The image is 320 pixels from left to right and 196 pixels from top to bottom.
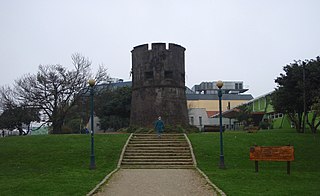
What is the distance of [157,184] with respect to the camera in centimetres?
1183

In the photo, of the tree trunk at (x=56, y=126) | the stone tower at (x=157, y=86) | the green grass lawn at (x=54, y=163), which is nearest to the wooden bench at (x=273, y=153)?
the green grass lawn at (x=54, y=163)

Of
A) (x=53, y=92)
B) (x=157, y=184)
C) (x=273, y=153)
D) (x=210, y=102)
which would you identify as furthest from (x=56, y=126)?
(x=210, y=102)

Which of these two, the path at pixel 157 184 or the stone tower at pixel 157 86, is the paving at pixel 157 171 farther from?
the stone tower at pixel 157 86

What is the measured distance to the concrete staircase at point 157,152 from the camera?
1800 centimetres

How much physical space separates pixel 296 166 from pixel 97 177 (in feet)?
27.1

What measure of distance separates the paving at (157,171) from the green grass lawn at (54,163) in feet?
1.95

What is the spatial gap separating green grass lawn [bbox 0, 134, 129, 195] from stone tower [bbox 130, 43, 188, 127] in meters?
5.44

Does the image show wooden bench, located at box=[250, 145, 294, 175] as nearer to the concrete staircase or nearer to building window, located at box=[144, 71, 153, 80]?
the concrete staircase

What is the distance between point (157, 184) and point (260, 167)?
6.35 metres

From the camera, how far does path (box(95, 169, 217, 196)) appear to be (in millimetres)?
10309

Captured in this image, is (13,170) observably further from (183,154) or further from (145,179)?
(183,154)

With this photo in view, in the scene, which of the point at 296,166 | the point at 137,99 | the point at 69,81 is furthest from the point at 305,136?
A: the point at 69,81

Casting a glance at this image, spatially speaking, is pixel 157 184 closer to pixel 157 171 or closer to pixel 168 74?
pixel 157 171

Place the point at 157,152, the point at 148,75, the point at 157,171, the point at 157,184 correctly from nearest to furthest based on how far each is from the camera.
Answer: the point at 157,184
the point at 157,171
the point at 157,152
the point at 148,75
